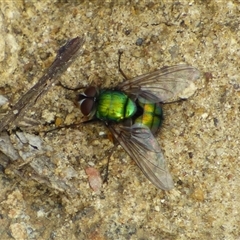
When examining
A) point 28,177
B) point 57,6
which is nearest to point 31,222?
point 28,177

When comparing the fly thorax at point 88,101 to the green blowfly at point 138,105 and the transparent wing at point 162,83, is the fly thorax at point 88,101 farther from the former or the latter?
the transparent wing at point 162,83

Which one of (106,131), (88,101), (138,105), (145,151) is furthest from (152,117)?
(88,101)

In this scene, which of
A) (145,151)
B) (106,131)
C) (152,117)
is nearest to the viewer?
(145,151)

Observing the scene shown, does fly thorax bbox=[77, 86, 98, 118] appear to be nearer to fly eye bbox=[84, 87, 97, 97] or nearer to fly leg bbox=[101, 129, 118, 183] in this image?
fly eye bbox=[84, 87, 97, 97]

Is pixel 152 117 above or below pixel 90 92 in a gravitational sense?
below

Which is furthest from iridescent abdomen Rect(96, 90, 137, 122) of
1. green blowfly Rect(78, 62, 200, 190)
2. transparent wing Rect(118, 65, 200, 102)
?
transparent wing Rect(118, 65, 200, 102)

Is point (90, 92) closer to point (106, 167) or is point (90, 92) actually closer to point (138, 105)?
point (138, 105)
